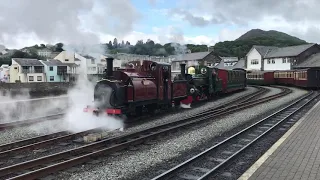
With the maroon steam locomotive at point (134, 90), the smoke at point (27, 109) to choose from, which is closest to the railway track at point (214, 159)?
the maroon steam locomotive at point (134, 90)

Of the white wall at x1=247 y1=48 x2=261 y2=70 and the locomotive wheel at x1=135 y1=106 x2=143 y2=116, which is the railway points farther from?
the white wall at x1=247 y1=48 x2=261 y2=70

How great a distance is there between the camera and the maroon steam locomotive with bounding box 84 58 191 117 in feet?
46.1

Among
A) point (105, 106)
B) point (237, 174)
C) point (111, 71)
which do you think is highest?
point (111, 71)

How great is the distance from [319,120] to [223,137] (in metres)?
5.88

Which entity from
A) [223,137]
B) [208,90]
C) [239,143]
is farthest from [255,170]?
[208,90]

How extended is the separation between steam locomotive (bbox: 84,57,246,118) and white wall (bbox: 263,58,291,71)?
46027 mm

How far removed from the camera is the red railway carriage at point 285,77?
149ft

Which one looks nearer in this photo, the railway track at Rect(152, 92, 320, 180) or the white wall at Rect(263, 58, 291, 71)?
the railway track at Rect(152, 92, 320, 180)

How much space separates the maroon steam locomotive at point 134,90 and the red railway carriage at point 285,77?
31.5m

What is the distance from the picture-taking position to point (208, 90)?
1075 inches

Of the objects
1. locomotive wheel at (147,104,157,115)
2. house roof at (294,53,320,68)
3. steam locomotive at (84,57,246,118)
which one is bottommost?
locomotive wheel at (147,104,157,115)

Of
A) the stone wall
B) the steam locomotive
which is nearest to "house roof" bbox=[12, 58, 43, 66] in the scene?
Result: the stone wall

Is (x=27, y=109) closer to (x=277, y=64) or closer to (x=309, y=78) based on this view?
(x=309, y=78)

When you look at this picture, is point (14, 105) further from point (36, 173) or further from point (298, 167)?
point (298, 167)
